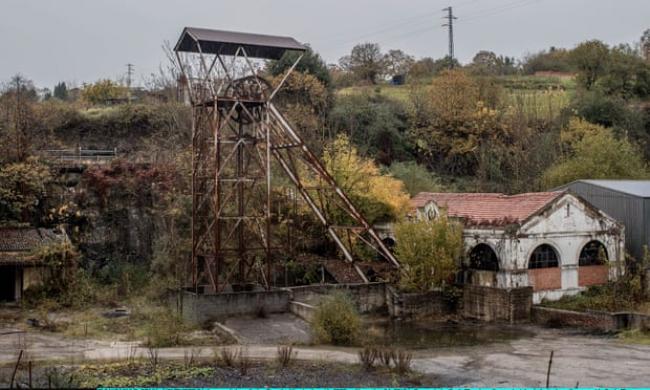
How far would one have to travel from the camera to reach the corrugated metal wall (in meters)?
29.9

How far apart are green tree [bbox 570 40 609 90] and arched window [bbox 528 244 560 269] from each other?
33051 mm

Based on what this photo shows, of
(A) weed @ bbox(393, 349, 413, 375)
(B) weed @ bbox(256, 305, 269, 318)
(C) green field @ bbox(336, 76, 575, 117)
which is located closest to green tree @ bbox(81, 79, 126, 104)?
(C) green field @ bbox(336, 76, 575, 117)

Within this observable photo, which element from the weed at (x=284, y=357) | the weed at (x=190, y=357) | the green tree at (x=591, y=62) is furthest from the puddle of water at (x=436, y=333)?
the green tree at (x=591, y=62)

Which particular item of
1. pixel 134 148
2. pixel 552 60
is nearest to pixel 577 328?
pixel 134 148

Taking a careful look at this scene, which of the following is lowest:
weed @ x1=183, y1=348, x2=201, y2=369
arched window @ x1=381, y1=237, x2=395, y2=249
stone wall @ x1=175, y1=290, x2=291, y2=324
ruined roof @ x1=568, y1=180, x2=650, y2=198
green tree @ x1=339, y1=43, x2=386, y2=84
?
weed @ x1=183, y1=348, x2=201, y2=369

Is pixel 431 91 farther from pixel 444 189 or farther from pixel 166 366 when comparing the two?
pixel 166 366

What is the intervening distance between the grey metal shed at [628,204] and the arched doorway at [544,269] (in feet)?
9.58

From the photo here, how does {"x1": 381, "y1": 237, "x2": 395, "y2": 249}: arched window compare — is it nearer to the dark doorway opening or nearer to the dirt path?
the dirt path

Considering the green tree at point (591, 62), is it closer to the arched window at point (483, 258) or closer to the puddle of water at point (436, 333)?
the arched window at point (483, 258)

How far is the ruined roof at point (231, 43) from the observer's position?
86.8 ft

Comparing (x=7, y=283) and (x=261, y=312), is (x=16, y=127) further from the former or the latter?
(x=261, y=312)

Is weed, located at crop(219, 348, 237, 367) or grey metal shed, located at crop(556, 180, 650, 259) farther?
grey metal shed, located at crop(556, 180, 650, 259)

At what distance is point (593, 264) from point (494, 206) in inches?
174

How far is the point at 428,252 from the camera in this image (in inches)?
1094
